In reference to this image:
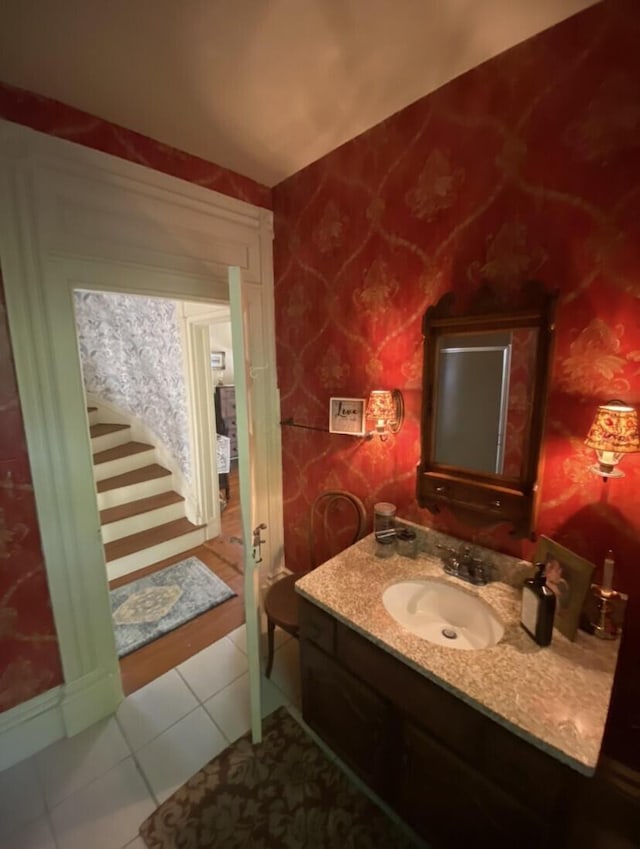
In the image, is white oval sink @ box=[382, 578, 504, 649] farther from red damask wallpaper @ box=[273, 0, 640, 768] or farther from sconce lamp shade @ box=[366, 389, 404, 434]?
sconce lamp shade @ box=[366, 389, 404, 434]

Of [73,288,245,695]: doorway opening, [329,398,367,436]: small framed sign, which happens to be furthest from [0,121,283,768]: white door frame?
[329,398,367,436]: small framed sign

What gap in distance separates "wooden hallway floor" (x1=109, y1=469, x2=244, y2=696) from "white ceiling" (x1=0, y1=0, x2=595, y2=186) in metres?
2.08

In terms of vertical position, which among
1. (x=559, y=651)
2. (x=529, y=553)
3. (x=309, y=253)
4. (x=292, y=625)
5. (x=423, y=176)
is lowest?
(x=292, y=625)

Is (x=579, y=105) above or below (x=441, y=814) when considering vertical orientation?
above

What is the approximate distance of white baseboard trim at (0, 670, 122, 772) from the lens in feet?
4.82

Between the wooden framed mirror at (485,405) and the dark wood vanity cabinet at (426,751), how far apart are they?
25.3 inches

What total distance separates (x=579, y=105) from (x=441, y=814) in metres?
2.21

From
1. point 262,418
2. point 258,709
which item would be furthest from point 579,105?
point 258,709

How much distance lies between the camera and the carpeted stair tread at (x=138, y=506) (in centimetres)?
297

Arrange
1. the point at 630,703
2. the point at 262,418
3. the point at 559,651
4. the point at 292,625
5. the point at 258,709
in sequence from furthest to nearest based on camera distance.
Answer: the point at 262,418, the point at 292,625, the point at 258,709, the point at 630,703, the point at 559,651

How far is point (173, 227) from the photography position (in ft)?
5.57

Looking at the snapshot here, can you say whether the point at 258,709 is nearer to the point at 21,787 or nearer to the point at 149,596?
the point at 21,787

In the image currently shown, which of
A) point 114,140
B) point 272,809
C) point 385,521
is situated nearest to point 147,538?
point 272,809

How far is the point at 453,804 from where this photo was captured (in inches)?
40.2
